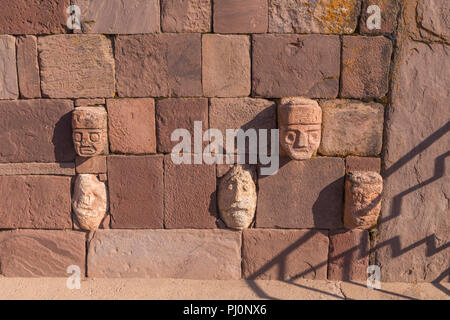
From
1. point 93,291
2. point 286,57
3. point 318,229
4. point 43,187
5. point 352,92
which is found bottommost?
point 93,291

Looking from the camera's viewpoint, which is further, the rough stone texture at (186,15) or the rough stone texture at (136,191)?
the rough stone texture at (136,191)

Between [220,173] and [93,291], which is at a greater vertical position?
[220,173]

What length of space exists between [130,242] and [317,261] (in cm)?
213

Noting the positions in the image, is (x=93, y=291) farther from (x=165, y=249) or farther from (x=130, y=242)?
(x=165, y=249)

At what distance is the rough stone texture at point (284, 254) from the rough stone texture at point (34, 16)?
9.94ft

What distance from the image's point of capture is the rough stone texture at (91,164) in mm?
3486

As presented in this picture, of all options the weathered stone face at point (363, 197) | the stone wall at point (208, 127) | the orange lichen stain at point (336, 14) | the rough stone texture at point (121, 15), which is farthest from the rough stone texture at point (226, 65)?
the weathered stone face at point (363, 197)

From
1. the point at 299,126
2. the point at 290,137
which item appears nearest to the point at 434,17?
the point at 299,126

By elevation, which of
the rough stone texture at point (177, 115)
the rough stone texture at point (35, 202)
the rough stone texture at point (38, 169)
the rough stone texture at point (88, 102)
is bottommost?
the rough stone texture at point (35, 202)

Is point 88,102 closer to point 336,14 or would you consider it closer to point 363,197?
point 336,14

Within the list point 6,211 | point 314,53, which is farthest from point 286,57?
point 6,211

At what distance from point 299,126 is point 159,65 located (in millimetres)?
1600

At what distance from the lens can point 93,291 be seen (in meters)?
3.39

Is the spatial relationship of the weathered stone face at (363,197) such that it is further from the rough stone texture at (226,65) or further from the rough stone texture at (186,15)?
the rough stone texture at (186,15)
